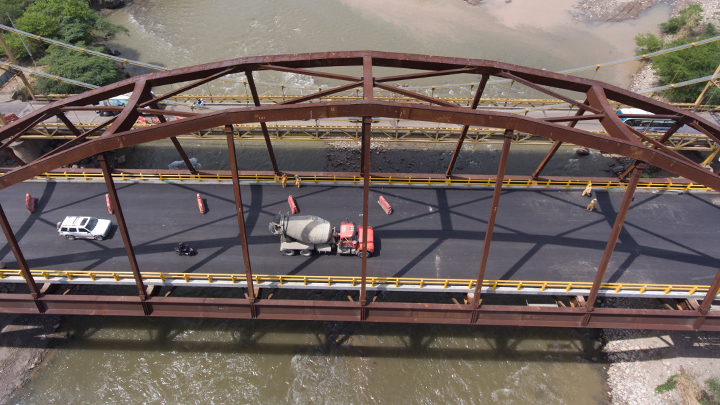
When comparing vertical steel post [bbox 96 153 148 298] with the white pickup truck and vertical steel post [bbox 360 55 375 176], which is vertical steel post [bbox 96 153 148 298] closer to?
the white pickup truck

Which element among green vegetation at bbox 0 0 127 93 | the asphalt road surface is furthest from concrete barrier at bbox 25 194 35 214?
green vegetation at bbox 0 0 127 93

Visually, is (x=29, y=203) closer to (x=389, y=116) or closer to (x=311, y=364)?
(x=311, y=364)

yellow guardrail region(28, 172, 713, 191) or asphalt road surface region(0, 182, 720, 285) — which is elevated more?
yellow guardrail region(28, 172, 713, 191)

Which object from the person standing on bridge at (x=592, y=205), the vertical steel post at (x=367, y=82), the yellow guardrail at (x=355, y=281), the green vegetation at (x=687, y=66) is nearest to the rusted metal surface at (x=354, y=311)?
the yellow guardrail at (x=355, y=281)

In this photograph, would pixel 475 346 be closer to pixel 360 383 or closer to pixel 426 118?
pixel 360 383

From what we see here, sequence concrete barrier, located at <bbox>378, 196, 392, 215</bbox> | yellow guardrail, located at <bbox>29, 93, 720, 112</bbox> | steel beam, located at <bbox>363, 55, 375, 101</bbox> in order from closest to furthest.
→ 1. steel beam, located at <bbox>363, 55, 375, 101</bbox>
2. concrete barrier, located at <bbox>378, 196, 392, 215</bbox>
3. yellow guardrail, located at <bbox>29, 93, 720, 112</bbox>

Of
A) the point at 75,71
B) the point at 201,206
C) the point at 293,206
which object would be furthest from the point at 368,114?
the point at 75,71
